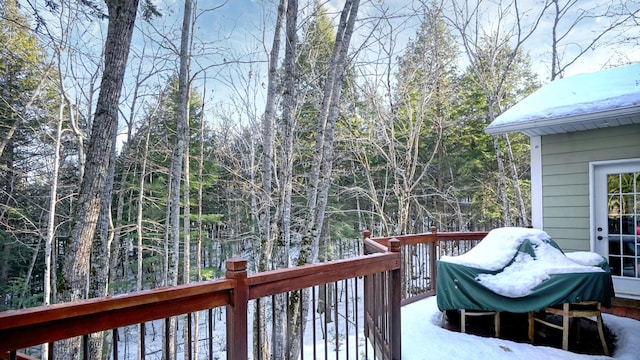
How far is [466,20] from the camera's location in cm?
953

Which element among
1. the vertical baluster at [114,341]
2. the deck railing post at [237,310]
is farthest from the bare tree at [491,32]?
the vertical baluster at [114,341]

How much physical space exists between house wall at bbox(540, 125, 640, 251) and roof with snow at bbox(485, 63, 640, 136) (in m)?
0.15

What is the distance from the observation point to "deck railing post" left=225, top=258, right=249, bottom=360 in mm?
1621

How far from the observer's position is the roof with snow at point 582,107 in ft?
13.3

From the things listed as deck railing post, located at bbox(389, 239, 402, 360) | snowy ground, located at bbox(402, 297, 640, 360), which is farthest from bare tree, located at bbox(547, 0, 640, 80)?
deck railing post, located at bbox(389, 239, 402, 360)

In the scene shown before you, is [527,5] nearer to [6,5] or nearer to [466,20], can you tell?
[466,20]

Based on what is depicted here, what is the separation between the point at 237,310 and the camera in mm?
1623

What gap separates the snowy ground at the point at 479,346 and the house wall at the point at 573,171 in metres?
1.27

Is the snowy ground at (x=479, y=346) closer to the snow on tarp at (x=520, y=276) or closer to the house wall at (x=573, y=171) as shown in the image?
the snow on tarp at (x=520, y=276)

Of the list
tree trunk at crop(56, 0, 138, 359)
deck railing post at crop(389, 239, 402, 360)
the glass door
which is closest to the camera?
deck railing post at crop(389, 239, 402, 360)

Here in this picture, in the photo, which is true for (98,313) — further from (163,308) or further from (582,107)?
(582,107)

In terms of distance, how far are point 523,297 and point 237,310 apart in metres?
3.01

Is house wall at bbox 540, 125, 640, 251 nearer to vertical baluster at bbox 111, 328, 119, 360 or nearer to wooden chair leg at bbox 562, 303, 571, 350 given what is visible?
wooden chair leg at bbox 562, 303, 571, 350

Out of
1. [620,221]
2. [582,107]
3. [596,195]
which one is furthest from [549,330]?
[582,107]
